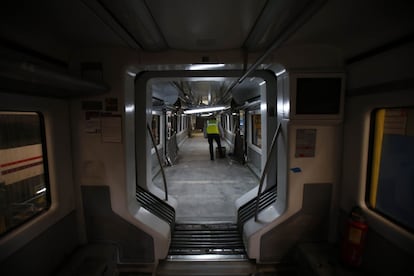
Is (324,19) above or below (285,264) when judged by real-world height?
above

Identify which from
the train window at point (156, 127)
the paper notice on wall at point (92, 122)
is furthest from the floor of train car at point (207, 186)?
the paper notice on wall at point (92, 122)

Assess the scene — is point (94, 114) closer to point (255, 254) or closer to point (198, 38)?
point (198, 38)

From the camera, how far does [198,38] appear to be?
6.72 feet

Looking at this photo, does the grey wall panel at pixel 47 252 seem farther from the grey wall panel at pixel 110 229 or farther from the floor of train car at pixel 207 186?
the floor of train car at pixel 207 186

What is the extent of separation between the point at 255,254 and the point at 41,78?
283cm

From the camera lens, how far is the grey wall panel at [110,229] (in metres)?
2.40

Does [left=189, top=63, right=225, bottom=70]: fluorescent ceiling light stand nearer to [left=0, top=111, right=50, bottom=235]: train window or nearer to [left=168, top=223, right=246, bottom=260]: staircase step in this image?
[left=0, top=111, right=50, bottom=235]: train window

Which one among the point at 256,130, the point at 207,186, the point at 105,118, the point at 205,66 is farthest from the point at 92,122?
the point at 256,130

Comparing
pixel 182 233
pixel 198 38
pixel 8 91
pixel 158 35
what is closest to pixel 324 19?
pixel 198 38

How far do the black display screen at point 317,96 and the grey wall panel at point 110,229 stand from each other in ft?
7.94

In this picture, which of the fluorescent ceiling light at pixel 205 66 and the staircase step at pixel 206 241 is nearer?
the fluorescent ceiling light at pixel 205 66

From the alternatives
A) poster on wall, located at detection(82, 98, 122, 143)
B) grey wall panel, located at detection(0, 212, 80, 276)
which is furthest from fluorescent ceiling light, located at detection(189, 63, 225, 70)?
grey wall panel, located at detection(0, 212, 80, 276)

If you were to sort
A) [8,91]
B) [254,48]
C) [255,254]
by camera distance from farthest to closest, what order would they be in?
1. [255,254]
2. [254,48]
3. [8,91]

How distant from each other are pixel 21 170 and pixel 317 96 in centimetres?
304
